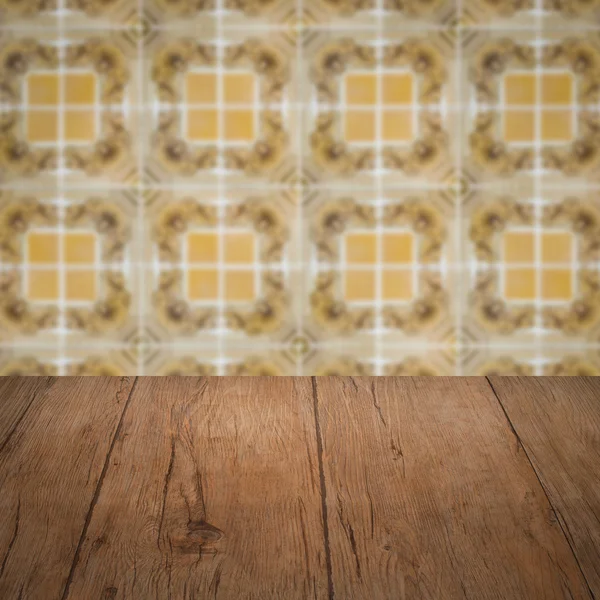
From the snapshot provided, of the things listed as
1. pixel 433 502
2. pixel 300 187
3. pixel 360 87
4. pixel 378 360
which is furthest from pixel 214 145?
pixel 433 502

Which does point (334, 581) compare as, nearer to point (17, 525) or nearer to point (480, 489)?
point (480, 489)

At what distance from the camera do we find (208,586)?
875mm

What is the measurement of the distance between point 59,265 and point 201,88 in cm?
41

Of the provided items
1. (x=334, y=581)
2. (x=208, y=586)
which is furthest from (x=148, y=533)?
(x=334, y=581)

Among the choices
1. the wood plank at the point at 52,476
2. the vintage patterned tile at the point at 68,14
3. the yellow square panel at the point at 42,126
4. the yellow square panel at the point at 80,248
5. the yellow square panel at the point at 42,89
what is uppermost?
the vintage patterned tile at the point at 68,14

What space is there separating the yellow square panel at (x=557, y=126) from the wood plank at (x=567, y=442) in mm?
439

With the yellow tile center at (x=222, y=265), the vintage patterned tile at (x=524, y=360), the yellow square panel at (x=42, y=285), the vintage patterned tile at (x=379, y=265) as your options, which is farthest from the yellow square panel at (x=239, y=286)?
the vintage patterned tile at (x=524, y=360)

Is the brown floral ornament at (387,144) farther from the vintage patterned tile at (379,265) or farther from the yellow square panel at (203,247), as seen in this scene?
the yellow square panel at (203,247)

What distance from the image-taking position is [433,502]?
1048mm

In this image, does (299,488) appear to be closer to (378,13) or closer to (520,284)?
(520,284)

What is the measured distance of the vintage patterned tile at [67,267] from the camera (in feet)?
4.82

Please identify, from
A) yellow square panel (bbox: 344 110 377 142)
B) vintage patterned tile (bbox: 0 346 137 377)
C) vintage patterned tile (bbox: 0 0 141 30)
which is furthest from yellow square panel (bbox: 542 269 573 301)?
vintage patterned tile (bbox: 0 0 141 30)

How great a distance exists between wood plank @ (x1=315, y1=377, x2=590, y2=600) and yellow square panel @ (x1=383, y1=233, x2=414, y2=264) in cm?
24

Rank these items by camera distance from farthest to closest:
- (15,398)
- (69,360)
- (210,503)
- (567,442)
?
(69,360), (15,398), (567,442), (210,503)
